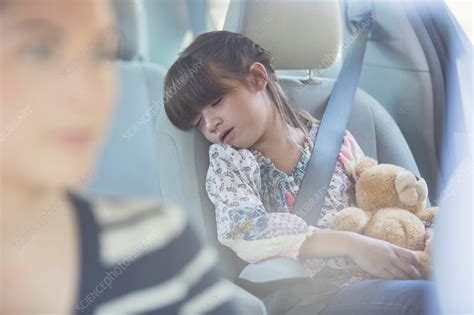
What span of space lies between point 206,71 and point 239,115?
8cm

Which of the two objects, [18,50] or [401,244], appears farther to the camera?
[401,244]

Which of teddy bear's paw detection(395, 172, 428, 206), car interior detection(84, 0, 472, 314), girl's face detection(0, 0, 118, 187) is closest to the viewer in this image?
girl's face detection(0, 0, 118, 187)

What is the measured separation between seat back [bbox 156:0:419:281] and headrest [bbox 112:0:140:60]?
0.11 m

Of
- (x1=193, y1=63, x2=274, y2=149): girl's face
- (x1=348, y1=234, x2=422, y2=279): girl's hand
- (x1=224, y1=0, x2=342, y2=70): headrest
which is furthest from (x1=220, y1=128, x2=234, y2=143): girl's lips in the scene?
(x1=348, y1=234, x2=422, y2=279): girl's hand

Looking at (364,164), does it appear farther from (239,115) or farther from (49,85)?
(49,85)

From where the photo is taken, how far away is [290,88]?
0.97 m

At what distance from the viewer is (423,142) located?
3.64 feet

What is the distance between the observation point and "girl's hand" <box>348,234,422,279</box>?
907 mm

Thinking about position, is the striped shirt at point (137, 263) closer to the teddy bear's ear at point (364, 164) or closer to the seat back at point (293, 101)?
the seat back at point (293, 101)

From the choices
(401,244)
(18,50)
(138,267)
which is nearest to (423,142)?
(401,244)

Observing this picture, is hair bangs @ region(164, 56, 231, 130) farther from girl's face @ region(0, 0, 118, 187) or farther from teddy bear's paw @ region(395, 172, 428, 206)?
teddy bear's paw @ region(395, 172, 428, 206)

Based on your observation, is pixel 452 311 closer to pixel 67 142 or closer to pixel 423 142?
pixel 423 142

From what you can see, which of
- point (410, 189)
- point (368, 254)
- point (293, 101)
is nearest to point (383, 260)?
point (368, 254)

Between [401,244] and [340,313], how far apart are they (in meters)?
0.14
